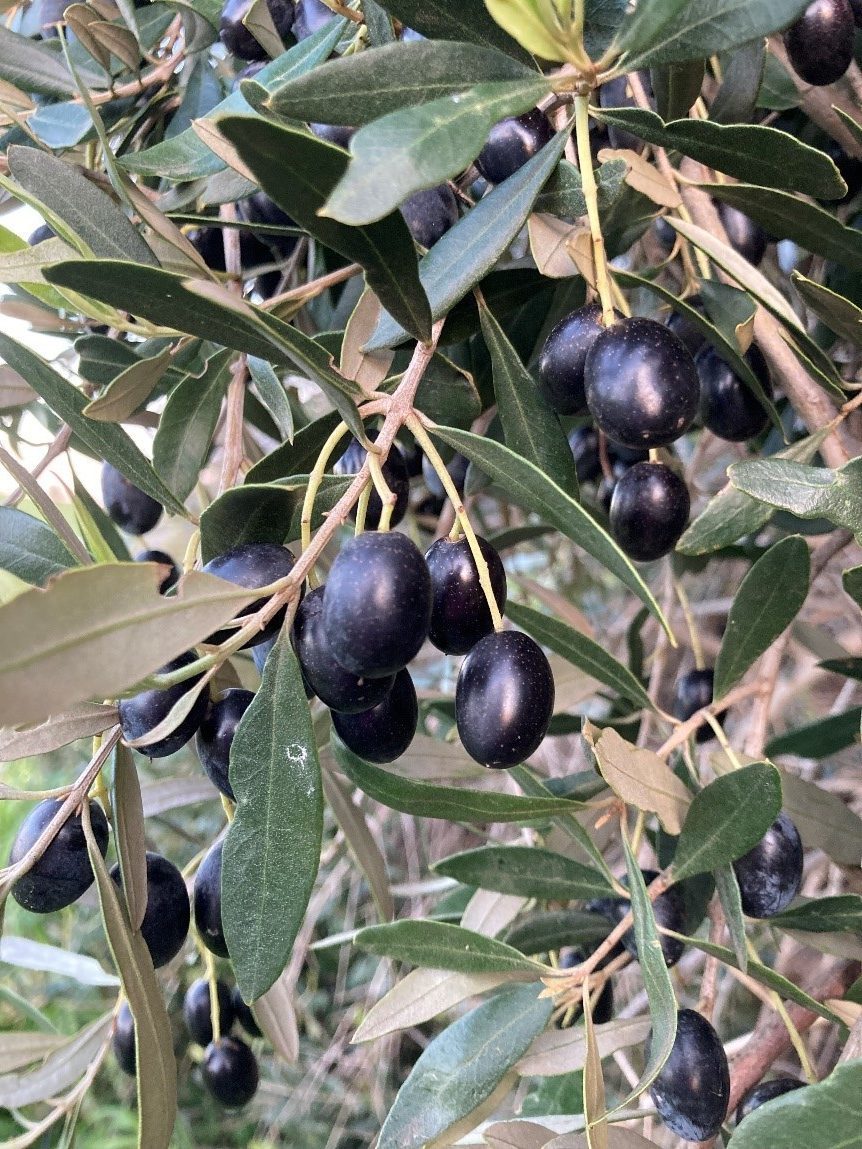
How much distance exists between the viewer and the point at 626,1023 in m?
0.81

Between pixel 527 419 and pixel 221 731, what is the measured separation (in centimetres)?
29

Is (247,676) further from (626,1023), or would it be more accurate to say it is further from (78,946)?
(78,946)

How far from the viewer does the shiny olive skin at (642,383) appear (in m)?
0.53

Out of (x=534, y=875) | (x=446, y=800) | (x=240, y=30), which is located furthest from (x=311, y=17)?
(x=534, y=875)

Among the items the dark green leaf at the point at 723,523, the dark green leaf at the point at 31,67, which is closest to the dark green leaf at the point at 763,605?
the dark green leaf at the point at 723,523

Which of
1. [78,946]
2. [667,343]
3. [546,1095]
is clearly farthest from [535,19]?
[78,946]

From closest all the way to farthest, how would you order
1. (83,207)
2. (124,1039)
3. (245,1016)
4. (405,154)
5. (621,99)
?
1. (405,154)
2. (83,207)
3. (621,99)
4. (124,1039)
5. (245,1016)

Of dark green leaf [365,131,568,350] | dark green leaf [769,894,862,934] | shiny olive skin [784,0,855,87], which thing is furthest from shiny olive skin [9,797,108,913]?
shiny olive skin [784,0,855,87]

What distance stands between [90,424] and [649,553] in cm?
43

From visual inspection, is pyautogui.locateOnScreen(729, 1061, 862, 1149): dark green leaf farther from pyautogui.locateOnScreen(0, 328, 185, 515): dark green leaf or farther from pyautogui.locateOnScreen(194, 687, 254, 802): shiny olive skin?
pyautogui.locateOnScreen(0, 328, 185, 515): dark green leaf

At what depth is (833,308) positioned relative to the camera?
63 cm

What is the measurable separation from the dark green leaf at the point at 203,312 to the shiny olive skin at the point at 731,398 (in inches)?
15.3

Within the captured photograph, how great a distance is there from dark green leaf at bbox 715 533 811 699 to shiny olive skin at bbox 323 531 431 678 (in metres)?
0.36

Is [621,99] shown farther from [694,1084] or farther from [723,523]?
[694,1084]
